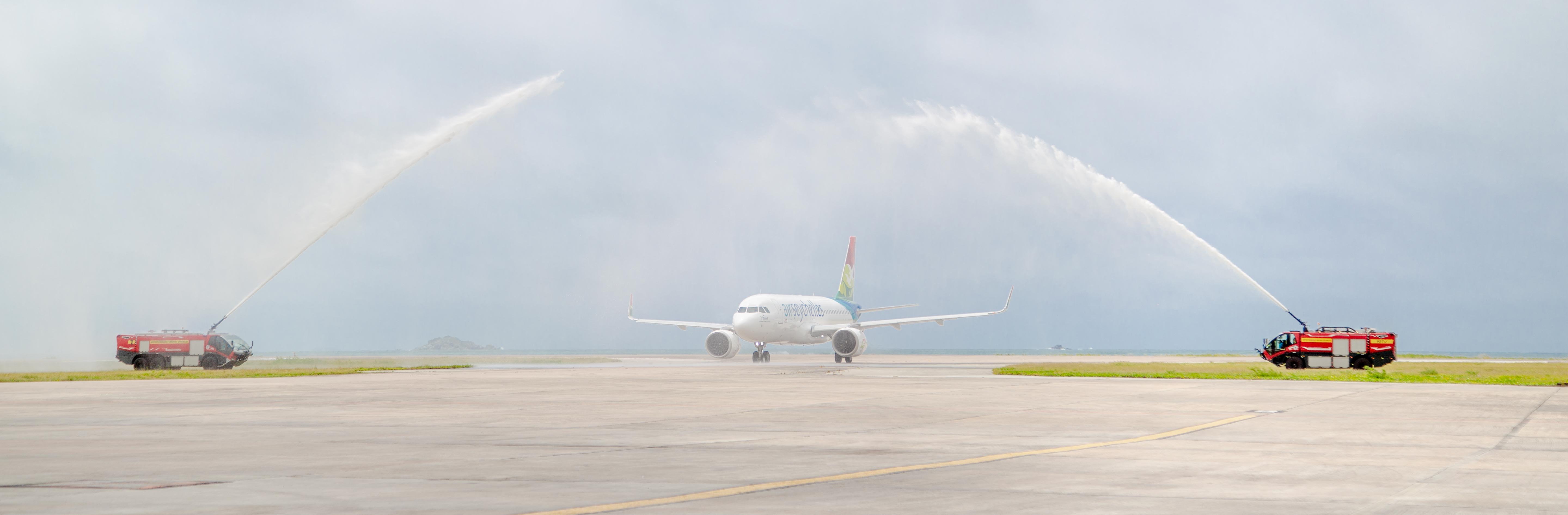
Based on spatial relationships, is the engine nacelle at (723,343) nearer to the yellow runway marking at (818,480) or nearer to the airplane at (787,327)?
the airplane at (787,327)

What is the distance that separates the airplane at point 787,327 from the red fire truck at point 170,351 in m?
23.1

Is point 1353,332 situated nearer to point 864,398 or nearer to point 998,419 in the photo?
point 864,398

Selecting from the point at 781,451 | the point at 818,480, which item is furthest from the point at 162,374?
the point at 818,480

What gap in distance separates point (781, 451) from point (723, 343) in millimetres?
50802

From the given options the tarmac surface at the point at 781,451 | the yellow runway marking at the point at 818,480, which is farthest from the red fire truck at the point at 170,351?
the yellow runway marking at the point at 818,480

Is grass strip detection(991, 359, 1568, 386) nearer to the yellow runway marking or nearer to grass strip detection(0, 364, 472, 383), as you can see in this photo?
the yellow runway marking

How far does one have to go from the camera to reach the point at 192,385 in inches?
1167

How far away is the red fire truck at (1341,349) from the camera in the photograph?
43500 mm

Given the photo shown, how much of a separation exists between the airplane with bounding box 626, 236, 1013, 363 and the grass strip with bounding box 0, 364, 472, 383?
18.7 metres

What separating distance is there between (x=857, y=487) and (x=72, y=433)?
11.7 m

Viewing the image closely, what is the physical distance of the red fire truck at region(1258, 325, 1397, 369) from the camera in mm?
43500

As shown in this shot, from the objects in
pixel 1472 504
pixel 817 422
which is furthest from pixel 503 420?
pixel 1472 504

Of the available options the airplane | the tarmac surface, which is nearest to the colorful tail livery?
the airplane

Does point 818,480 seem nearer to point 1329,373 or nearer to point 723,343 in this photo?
point 1329,373
